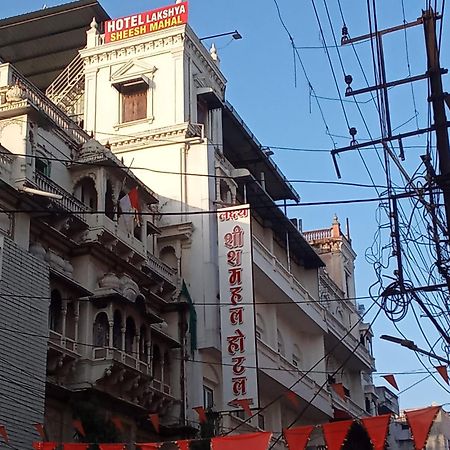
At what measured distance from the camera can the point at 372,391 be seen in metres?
52.4

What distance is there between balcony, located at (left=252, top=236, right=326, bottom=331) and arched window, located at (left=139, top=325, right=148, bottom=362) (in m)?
5.80

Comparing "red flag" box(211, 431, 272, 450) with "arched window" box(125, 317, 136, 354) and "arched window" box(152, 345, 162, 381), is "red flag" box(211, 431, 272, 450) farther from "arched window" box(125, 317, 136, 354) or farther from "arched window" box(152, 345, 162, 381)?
"arched window" box(152, 345, 162, 381)

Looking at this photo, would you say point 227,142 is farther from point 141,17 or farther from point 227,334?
point 227,334

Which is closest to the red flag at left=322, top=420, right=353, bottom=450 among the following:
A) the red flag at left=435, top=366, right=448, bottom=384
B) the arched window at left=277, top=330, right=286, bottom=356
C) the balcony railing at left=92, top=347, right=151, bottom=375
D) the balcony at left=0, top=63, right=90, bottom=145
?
the red flag at left=435, top=366, right=448, bottom=384

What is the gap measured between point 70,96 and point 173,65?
5503 mm

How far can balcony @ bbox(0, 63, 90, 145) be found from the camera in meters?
23.4

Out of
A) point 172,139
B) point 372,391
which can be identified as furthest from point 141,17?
point 372,391

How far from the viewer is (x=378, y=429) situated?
17.1 m

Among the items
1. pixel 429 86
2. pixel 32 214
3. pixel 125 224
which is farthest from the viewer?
pixel 125 224

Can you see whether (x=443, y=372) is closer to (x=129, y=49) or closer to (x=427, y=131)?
(x=427, y=131)

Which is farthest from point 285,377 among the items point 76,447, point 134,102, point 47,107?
point 76,447

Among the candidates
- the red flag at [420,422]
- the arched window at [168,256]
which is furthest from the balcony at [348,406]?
the red flag at [420,422]

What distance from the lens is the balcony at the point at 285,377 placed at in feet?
102

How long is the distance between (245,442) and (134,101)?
20.0 metres
